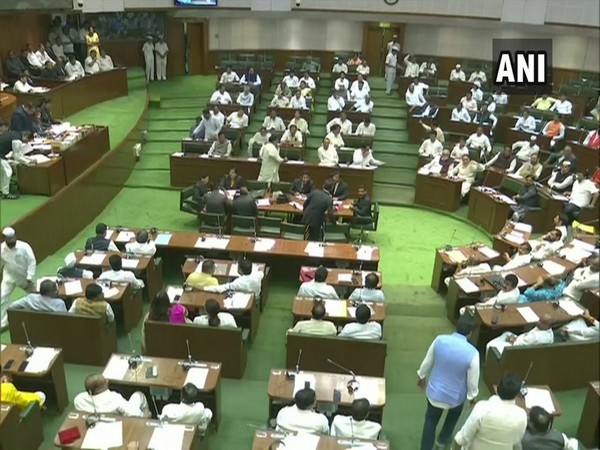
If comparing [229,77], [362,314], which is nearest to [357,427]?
[362,314]

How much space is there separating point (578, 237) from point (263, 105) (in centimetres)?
985

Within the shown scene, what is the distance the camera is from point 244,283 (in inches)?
308

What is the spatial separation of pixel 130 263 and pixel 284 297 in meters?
2.29

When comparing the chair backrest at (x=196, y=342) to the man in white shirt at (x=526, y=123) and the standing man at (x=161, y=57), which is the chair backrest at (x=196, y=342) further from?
the standing man at (x=161, y=57)

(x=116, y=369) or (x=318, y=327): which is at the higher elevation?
(x=318, y=327)

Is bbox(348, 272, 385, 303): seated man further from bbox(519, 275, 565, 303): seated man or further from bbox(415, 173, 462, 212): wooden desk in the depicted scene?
bbox(415, 173, 462, 212): wooden desk

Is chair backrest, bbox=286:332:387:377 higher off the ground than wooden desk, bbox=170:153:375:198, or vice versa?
wooden desk, bbox=170:153:375:198

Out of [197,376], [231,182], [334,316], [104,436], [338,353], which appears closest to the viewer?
[104,436]

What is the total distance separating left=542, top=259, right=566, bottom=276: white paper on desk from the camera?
27.6 ft

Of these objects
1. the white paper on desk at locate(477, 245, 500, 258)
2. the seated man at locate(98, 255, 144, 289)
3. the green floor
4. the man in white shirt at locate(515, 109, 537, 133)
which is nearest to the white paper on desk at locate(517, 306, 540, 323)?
the green floor

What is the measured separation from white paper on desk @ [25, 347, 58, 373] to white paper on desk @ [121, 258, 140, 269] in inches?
86.5

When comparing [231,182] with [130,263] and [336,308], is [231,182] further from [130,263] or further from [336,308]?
[336,308]

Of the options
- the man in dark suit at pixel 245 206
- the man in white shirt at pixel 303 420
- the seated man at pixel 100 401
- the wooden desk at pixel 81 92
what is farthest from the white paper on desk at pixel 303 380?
the wooden desk at pixel 81 92

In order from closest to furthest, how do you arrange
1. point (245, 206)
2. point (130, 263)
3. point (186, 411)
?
point (186, 411) < point (130, 263) < point (245, 206)
